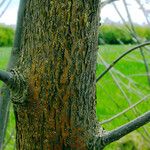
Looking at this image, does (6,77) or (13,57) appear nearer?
(6,77)

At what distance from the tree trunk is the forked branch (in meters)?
0.03

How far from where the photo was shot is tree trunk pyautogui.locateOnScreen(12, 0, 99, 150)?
2.46 feet

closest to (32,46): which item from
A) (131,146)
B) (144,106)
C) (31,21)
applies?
(31,21)

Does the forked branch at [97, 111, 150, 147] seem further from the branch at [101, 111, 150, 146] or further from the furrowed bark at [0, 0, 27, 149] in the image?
the furrowed bark at [0, 0, 27, 149]

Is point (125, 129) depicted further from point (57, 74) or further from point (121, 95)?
point (121, 95)

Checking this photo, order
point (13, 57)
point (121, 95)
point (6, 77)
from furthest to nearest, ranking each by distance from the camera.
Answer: point (121, 95), point (13, 57), point (6, 77)

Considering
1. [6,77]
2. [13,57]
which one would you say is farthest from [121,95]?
[6,77]

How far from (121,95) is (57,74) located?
4465 mm

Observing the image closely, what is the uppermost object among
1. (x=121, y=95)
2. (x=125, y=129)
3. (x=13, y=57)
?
(x=13, y=57)

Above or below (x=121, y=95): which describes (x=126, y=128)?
above

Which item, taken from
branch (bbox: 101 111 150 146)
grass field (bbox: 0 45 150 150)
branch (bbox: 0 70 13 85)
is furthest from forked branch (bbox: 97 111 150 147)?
grass field (bbox: 0 45 150 150)

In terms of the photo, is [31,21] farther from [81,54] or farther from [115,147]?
[115,147]

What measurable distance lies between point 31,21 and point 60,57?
81 millimetres

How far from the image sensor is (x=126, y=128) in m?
0.75
